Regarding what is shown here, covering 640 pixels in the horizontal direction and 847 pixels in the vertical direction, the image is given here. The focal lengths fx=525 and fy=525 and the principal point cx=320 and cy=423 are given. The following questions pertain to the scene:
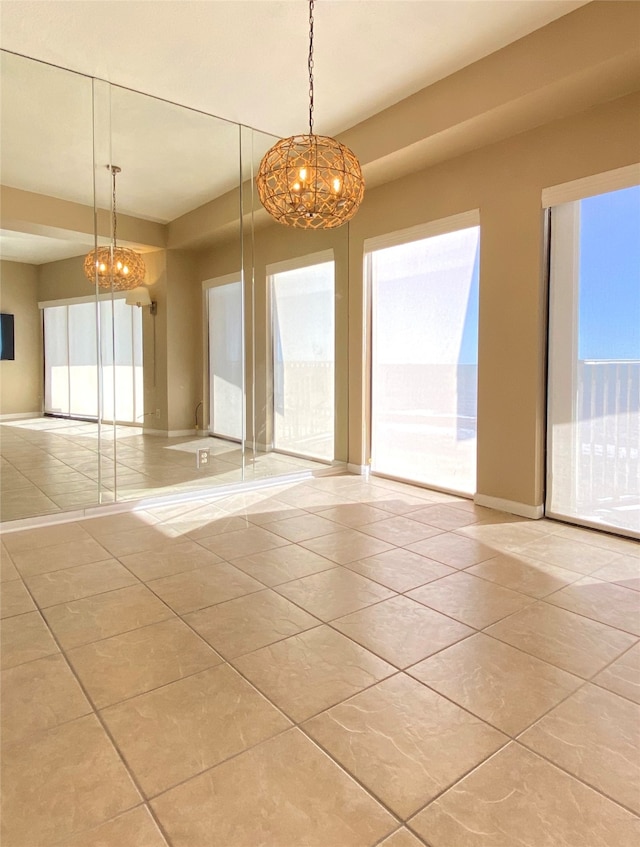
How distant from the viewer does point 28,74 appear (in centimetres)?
321

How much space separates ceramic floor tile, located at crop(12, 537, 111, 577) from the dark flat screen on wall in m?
1.23

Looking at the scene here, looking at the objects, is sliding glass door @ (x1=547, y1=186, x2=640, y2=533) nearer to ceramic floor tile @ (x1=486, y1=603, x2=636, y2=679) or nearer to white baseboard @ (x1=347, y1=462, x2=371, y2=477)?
ceramic floor tile @ (x1=486, y1=603, x2=636, y2=679)

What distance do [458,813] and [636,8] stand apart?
11.3 feet

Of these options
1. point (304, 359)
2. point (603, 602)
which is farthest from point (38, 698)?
point (304, 359)

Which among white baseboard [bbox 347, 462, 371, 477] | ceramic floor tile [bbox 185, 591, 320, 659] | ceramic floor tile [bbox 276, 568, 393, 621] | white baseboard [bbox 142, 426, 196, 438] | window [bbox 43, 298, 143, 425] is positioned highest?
window [bbox 43, 298, 143, 425]

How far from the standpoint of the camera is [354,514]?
3734 mm

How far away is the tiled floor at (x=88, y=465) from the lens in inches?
134

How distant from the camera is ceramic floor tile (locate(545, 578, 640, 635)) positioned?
7.05 feet

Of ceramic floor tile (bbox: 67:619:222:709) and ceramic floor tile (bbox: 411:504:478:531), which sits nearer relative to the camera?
ceramic floor tile (bbox: 67:619:222:709)

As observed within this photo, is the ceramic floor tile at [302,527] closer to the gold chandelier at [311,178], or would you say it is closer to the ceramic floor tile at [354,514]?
the ceramic floor tile at [354,514]

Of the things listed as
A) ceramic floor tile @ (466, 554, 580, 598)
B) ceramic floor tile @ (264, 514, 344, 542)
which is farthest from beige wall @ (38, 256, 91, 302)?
ceramic floor tile @ (466, 554, 580, 598)

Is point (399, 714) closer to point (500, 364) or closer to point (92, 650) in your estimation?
point (92, 650)

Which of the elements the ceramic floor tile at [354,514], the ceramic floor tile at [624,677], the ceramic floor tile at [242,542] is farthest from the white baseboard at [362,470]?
the ceramic floor tile at [624,677]

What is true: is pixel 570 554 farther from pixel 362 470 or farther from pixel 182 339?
pixel 182 339
